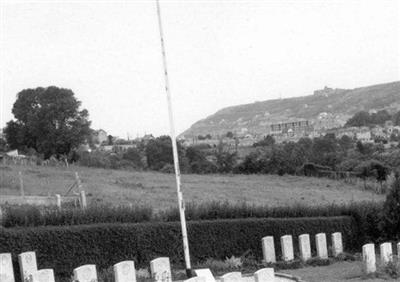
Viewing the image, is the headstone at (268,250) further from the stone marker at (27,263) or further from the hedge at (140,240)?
the stone marker at (27,263)

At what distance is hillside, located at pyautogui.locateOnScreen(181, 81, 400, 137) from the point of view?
13831cm

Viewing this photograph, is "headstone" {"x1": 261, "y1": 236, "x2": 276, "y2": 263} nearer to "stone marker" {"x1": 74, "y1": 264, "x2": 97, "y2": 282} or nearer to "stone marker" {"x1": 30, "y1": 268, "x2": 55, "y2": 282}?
"stone marker" {"x1": 74, "y1": 264, "x2": 97, "y2": 282}

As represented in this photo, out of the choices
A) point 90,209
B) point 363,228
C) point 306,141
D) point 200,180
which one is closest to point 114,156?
point 306,141

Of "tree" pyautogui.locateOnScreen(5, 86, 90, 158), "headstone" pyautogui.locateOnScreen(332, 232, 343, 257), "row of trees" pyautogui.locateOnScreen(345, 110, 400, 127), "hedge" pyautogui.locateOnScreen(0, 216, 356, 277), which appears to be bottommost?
"headstone" pyautogui.locateOnScreen(332, 232, 343, 257)

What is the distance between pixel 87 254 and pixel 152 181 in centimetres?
2398

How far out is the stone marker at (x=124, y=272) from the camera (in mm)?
13672

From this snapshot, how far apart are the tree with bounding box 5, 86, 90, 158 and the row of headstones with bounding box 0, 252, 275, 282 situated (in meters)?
48.6

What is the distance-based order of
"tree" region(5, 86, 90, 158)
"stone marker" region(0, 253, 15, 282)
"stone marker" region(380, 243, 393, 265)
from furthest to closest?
"tree" region(5, 86, 90, 158) < "stone marker" region(380, 243, 393, 265) < "stone marker" region(0, 253, 15, 282)

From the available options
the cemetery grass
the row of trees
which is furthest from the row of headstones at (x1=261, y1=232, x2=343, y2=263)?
the row of trees

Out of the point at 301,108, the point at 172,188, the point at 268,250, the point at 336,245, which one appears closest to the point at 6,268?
the point at 268,250

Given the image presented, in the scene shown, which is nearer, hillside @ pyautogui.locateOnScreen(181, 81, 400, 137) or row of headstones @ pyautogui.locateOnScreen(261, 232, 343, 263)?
row of headstones @ pyautogui.locateOnScreen(261, 232, 343, 263)

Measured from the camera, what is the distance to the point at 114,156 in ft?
243

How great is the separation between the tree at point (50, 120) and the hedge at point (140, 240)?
42.2m

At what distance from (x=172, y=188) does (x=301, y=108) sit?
120 m
